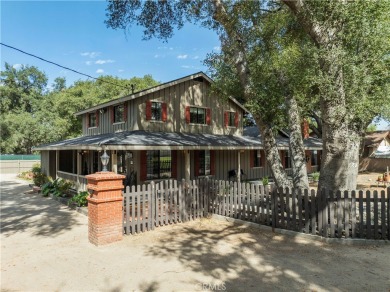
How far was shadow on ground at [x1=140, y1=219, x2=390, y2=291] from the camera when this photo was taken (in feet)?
16.3

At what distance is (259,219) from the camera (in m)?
8.93

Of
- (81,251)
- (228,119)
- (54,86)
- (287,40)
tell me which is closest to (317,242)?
(81,251)

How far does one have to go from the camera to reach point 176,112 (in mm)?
17297

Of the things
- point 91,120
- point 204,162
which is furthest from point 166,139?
point 91,120

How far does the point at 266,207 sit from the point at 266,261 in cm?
283

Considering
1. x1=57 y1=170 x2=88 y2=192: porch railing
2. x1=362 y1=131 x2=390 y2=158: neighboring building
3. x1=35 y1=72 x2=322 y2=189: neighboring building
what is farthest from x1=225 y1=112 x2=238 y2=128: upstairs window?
x1=362 y1=131 x2=390 y2=158: neighboring building

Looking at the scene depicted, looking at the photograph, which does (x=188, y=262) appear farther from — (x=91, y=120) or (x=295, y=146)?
(x=91, y=120)

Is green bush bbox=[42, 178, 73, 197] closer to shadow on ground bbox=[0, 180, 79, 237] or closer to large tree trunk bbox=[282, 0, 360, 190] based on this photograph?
shadow on ground bbox=[0, 180, 79, 237]

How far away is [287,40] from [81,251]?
11647mm

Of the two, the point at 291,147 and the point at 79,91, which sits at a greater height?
the point at 79,91

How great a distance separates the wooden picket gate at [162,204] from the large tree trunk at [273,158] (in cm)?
275

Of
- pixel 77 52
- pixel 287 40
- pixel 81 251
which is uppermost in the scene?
pixel 77 52

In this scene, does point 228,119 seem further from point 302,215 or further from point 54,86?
point 54,86

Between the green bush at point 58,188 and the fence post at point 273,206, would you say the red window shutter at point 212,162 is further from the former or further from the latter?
the fence post at point 273,206
